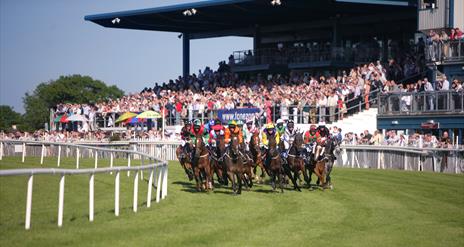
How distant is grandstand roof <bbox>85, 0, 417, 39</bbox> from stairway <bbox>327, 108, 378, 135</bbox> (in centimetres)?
698

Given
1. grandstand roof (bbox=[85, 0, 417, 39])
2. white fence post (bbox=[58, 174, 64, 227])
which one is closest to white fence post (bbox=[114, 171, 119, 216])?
white fence post (bbox=[58, 174, 64, 227])

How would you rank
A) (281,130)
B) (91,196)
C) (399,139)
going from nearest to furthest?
(91,196) < (281,130) < (399,139)

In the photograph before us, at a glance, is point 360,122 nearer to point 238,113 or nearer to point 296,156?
point 238,113

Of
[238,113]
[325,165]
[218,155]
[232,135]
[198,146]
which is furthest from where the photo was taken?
[238,113]

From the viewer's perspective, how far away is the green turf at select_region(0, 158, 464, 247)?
11.0m

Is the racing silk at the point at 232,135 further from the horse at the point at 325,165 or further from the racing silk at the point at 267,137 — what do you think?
the horse at the point at 325,165

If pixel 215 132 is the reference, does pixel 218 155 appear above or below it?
below

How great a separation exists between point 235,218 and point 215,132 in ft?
20.1

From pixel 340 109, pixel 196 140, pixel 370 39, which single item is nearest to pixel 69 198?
pixel 196 140

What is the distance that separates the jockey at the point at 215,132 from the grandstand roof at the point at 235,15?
755 inches

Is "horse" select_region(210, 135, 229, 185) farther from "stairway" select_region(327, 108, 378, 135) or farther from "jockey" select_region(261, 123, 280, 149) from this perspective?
"stairway" select_region(327, 108, 378, 135)

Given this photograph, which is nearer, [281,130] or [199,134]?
[199,134]

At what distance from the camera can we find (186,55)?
52.8 m

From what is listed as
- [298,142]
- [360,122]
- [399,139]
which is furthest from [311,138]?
[360,122]
